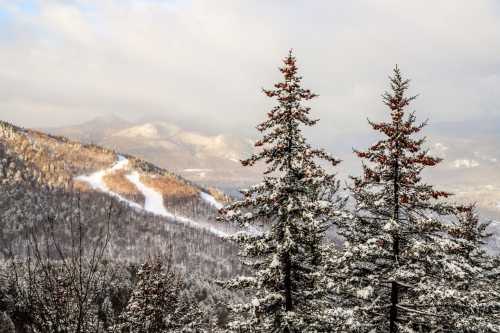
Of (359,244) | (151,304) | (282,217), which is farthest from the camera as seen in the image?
(151,304)

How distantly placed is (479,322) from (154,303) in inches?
608

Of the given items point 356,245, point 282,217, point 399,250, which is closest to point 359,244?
point 356,245

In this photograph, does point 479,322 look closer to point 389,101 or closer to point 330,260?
point 330,260

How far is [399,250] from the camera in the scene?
53.4 ft

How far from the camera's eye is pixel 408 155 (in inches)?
654

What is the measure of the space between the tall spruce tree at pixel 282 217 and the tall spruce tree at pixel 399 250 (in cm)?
147

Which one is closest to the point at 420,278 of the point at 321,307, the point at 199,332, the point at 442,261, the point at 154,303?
the point at 442,261

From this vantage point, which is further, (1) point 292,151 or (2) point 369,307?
(1) point 292,151

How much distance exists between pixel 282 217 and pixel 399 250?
422cm

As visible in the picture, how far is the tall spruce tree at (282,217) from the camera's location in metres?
17.2

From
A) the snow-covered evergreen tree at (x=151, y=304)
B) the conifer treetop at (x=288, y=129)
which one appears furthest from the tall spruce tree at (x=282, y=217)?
the snow-covered evergreen tree at (x=151, y=304)

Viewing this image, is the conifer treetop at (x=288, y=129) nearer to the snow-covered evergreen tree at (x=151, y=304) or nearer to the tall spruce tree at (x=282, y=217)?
the tall spruce tree at (x=282, y=217)

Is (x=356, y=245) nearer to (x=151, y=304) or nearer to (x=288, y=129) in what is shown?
(x=288, y=129)

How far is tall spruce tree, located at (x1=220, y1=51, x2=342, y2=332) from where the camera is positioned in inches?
677
